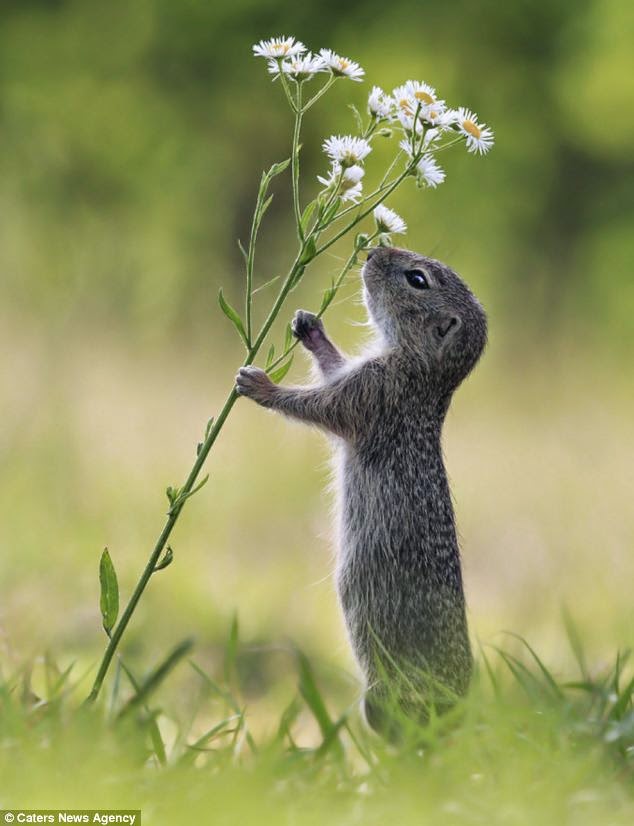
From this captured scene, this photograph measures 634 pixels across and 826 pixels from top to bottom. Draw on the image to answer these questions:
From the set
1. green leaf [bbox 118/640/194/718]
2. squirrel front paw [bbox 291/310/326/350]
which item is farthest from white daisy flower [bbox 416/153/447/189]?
green leaf [bbox 118/640/194/718]

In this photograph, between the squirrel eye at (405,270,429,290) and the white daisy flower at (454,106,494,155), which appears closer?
the white daisy flower at (454,106,494,155)

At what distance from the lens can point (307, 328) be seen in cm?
470

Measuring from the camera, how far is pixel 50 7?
1973cm

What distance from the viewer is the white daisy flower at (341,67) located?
370 cm

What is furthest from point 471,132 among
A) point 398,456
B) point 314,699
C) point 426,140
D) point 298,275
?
point 314,699

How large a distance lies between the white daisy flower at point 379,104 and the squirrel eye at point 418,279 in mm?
1160

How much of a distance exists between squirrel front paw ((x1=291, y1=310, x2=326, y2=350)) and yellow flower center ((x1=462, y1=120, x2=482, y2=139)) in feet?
3.43

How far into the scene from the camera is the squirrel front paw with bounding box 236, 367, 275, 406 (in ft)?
13.7

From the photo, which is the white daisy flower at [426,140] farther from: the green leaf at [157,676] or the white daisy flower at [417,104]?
the green leaf at [157,676]

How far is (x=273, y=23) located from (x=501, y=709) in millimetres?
18734

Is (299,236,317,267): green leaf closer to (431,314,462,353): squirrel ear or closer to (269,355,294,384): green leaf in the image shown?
(269,355,294,384): green leaf

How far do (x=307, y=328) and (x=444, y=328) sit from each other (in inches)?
23.3

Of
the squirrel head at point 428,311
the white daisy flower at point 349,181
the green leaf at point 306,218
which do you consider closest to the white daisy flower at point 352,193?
the white daisy flower at point 349,181

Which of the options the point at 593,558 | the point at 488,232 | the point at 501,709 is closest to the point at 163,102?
the point at 488,232
